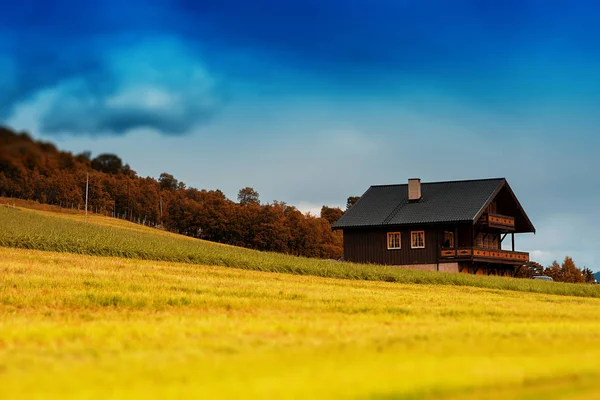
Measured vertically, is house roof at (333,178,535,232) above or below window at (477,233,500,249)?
above

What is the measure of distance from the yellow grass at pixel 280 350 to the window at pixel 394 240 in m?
36.8

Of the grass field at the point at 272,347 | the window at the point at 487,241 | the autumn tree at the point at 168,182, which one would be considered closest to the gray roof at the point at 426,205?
the window at the point at 487,241

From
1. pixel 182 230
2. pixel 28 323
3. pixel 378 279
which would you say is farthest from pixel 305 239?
pixel 28 323

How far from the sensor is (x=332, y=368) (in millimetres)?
7785

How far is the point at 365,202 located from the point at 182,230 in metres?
61.6

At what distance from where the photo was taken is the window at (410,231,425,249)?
176ft

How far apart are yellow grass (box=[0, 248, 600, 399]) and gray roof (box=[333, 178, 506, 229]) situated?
35.5 m

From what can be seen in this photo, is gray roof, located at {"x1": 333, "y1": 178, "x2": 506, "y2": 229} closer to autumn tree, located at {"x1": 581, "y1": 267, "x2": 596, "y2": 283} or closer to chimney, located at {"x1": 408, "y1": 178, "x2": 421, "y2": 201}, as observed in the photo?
chimney, located at {"x1": 408, "y1": 178, "x2": 421, "y2": 201}

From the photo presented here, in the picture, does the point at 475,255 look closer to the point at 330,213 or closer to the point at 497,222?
the point at 497,222

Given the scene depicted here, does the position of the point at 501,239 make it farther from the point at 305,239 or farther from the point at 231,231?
the point at 231,231

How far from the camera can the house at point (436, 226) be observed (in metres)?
52.4

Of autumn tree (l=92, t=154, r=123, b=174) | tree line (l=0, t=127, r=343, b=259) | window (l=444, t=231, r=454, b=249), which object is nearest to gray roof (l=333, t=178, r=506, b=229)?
window (l=444, t=231, r=454, b=249)

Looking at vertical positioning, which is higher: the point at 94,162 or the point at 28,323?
the point at 94,162

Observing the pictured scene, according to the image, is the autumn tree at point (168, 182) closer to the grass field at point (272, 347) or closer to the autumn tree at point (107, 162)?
the grass field at point (272, 347)
